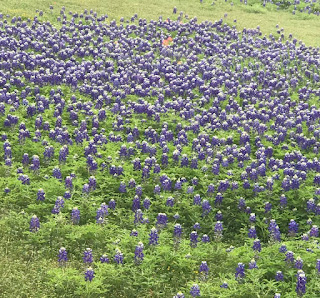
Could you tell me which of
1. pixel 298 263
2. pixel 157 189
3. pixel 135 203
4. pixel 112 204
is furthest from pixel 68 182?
pixel 298 263

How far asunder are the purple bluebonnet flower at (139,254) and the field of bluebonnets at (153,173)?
1.0 inches

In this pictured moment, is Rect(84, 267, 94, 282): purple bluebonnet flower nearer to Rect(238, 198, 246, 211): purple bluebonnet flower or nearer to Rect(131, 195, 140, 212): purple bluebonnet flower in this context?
Rect(131, 195, 140, 212): purple bluebonnet flower

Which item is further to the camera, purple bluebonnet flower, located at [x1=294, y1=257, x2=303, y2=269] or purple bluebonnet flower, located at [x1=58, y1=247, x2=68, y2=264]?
purple bluebonnet flower, located at [x1=58, y1=247, x2=68, y2=264]

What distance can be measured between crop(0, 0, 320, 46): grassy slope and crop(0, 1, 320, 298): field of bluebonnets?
13.6ft

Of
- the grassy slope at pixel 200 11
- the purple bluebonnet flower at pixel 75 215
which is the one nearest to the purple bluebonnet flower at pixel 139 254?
the purple bluebonnet flower at pixel 75 215

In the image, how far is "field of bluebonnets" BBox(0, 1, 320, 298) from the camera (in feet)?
28.5

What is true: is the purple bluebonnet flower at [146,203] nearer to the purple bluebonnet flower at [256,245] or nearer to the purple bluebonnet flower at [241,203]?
the purple bluebonnet flower at [241,203]

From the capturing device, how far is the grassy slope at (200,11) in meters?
22.5

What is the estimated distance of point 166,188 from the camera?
10789mm

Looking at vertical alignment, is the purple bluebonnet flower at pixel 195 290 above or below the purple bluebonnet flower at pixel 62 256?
above

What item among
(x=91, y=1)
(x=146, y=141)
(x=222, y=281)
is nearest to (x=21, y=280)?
(x=222, y=281)

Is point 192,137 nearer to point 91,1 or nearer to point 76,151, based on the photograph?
point 76,151

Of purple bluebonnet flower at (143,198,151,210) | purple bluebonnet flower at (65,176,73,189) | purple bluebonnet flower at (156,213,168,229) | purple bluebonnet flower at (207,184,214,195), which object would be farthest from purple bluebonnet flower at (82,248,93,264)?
purple bluebonnet flower at (207,184,214,195)

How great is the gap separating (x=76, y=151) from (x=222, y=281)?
4735 millimetres
